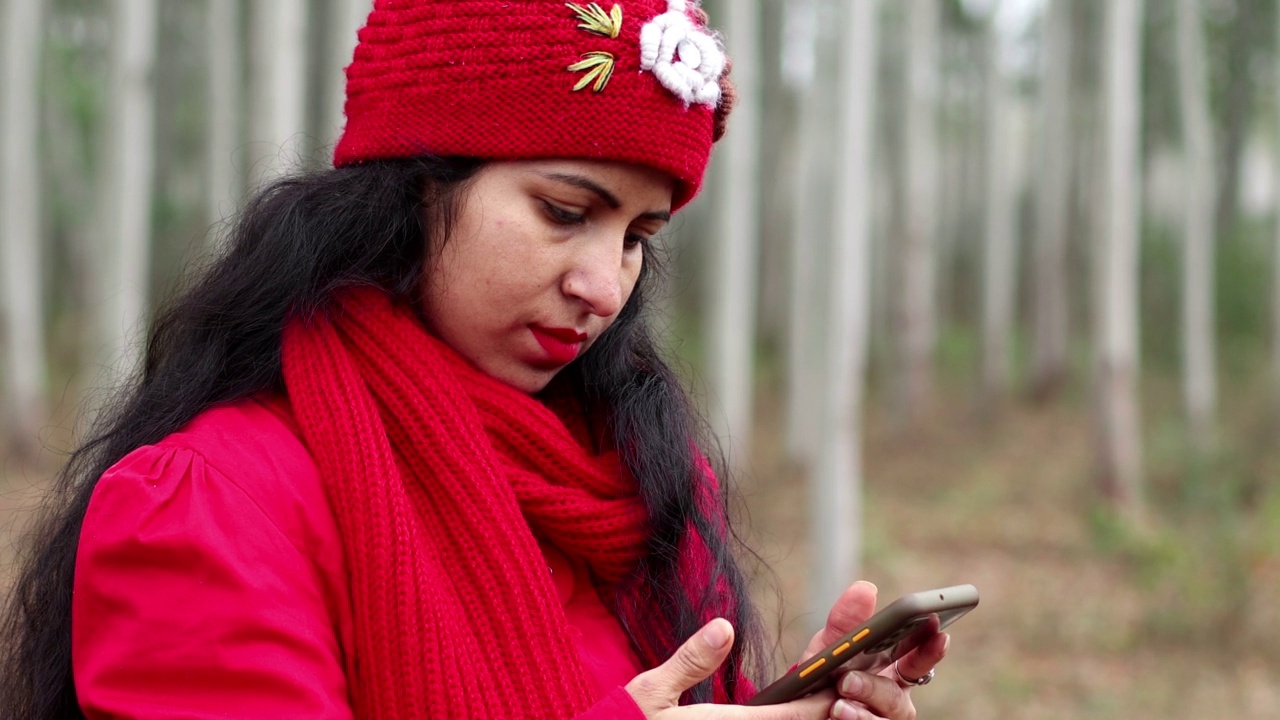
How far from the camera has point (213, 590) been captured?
1264 millimetres

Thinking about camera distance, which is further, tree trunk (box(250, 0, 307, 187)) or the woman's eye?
tree trunk (box(250, 0, 307, 187))

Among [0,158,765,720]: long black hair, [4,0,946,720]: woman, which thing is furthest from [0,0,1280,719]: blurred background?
[4,0,946,720]: woman

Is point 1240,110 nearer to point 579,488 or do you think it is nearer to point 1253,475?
point 1253,475

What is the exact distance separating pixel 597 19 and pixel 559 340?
1.39ft

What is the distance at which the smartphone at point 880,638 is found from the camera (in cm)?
142

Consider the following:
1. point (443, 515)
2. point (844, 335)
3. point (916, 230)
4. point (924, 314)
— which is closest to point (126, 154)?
point (844, 335)

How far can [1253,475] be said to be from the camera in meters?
10.1

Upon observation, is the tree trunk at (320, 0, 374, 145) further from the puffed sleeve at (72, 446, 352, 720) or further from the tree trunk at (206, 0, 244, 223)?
the tree trunk at (206, 0, 244, 223)

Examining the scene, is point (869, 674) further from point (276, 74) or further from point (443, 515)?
point (276, 74)

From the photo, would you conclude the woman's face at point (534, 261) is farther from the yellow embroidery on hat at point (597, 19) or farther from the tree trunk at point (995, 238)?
the tree trunk at point (995, 238)

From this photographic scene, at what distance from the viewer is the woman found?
130cm

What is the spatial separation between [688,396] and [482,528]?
675 millimetres

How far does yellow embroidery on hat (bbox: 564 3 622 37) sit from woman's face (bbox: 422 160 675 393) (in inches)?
6.8

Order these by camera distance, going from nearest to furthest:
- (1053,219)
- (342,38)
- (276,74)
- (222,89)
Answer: (276,74) → (342,38) → (222,89) → (1053,219)
